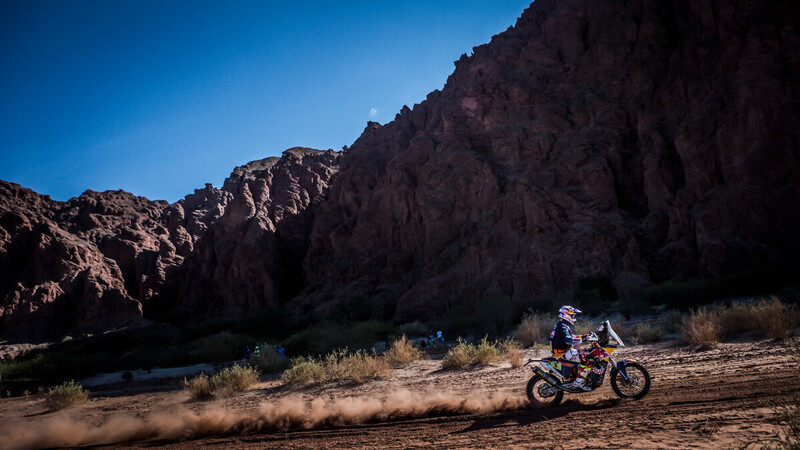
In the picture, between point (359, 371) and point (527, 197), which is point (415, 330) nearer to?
point (527, 197)

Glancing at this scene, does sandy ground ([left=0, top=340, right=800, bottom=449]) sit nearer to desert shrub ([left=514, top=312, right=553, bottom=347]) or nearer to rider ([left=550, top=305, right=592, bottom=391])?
rider ([left=550, top=305, right=592, bottom=391])

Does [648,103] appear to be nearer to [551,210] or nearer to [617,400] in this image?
[551,210]

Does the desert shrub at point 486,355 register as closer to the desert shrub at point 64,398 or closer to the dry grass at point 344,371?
the dry grass at point 344,371

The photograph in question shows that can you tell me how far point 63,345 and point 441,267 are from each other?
4280 centimetres

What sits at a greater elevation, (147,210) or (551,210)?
(147,210)

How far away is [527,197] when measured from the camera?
41531 mm

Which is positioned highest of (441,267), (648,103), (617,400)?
(648,103)

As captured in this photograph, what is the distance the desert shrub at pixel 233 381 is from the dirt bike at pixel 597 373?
11.0 meters

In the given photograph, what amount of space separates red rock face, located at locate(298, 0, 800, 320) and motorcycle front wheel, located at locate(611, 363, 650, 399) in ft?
91.9

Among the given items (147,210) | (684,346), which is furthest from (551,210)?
(147,210)

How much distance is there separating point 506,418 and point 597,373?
6.13ft

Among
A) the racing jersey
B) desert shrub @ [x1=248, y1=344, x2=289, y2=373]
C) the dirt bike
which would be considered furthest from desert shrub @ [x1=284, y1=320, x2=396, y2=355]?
the racing jersey

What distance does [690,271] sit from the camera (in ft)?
100

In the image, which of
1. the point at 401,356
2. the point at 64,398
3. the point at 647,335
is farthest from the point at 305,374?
the point at 647,335
